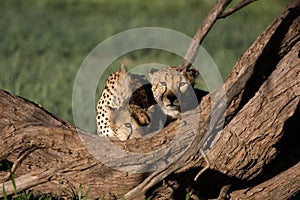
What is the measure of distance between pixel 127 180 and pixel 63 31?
11007mm

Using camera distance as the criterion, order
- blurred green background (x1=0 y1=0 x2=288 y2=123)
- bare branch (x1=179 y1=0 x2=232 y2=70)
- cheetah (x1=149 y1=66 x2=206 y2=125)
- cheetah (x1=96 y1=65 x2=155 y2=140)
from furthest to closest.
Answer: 1. blurred green background (x1=0 y1=0 x2=288 y2=123)
2. cheetah (x1=96 y1=65 x2=155 y2=140)
3. cheetah (x1=149 y1=66 x2=206 y2=125)
4. bare branch (x1=179 y1=0 x2=232 y2=70)

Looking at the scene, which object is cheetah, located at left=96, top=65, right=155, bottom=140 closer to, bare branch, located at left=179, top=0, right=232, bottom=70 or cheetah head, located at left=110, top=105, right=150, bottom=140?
cheetah head, located at left=110, top=105, right=150, bottom=140

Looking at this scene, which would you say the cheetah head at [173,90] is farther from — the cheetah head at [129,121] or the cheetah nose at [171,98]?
the cheetah head at [129,121]

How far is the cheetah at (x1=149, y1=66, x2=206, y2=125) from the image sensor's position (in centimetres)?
529

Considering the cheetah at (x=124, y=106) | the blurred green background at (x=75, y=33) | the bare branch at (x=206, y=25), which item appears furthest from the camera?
the blurred green background at (x=75, y=33)

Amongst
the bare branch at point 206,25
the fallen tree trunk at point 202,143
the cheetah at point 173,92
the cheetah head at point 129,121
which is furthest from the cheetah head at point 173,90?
the fallen tree trunk at point 202,143

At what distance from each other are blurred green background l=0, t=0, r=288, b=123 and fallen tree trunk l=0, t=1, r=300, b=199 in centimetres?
414

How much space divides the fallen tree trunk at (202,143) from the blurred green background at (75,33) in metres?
4.14

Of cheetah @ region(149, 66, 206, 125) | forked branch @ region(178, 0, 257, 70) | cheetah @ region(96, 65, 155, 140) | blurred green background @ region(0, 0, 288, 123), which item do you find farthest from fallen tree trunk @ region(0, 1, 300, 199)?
blurred green background @ region(0, 0, 288, 123)

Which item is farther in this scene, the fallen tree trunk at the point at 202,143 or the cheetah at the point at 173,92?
the cheetah at the point at 173,92

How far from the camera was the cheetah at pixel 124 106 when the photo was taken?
5418mm

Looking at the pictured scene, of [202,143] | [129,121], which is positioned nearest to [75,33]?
[129,121]

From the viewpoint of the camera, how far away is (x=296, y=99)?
15.5ft

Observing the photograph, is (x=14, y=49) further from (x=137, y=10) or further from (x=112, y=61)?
(x=137, y=10)
